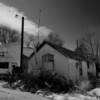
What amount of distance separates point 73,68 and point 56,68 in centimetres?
200

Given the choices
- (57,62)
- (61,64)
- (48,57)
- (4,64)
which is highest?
(48,57)

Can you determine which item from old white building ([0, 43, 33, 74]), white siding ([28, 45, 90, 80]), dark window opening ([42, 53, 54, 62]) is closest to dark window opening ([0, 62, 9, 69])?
old white building ([0, 43, 33, 74])

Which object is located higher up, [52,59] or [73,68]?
[52,59]

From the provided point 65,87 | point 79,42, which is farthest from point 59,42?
point 65,87

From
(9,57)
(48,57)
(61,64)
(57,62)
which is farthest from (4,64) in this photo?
(61,64)

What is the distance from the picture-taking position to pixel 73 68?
15984 millimetres

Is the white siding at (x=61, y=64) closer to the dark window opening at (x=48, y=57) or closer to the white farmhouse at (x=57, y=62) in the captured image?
the white farmhouse at (x=57, y=62)

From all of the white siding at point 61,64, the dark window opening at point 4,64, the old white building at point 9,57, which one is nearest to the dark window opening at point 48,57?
the white siding at point 61,64

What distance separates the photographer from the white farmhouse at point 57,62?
1532cm

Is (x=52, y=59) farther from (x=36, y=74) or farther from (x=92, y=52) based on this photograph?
(x=92, y=52)

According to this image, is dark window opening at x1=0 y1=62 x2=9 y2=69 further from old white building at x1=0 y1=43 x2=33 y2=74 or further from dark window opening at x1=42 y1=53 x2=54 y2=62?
dark window opening at x1=42 y1=53 x2=54 y2=62

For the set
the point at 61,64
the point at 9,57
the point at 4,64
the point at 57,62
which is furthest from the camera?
the point at 9,57

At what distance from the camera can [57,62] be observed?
52.8 ft

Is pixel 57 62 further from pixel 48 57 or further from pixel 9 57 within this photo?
pixel 9 57
